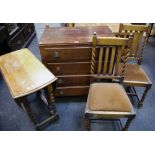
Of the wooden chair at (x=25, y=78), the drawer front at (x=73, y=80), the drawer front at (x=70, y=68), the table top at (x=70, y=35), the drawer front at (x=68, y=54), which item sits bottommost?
the drawer front at (x=73, y=80)

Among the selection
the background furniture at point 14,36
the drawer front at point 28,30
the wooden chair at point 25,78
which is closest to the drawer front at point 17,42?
the background furniture at point 14,36

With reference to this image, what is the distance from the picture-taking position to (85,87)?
2061mm

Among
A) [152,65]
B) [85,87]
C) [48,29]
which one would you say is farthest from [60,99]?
[152,65]

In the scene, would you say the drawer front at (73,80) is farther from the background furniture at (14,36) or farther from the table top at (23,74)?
the background furniture at (14,36)

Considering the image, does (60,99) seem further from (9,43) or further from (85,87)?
(9,43)

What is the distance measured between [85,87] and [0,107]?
1.27 m

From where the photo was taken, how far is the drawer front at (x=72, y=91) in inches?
81.2

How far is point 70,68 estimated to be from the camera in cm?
188

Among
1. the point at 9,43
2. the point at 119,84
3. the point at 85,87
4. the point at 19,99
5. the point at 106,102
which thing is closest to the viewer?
the point at 19,99

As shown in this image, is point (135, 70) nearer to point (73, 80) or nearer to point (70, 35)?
point (73, 80)

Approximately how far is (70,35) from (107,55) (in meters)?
0.54

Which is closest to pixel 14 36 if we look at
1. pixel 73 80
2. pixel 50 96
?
pixel 73 80

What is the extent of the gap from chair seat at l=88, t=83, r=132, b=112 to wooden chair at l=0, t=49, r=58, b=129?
0.45 m

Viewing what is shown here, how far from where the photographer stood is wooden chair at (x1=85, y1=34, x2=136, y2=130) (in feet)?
4.67
